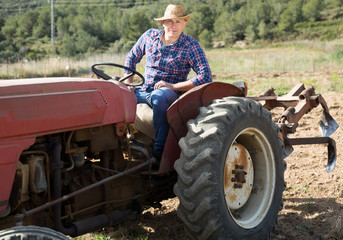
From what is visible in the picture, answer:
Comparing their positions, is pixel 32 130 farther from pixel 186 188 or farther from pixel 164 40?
pixel 164 40

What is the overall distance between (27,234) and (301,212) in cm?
288

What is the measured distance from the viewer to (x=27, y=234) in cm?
229

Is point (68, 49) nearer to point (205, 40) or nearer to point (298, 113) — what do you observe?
point (205, 40)

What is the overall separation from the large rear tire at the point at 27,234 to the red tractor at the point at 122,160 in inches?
1.1

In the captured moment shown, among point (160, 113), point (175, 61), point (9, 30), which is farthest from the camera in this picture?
point (9, 30)

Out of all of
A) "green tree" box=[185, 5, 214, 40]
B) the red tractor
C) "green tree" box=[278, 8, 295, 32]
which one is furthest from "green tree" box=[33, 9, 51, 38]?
the red tractor

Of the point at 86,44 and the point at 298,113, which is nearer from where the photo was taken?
the point at 298,113

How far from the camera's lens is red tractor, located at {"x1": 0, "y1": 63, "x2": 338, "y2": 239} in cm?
262

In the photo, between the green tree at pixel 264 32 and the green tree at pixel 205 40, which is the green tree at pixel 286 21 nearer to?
the green tree at pixel 264 32

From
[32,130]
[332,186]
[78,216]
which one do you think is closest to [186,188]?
[78,216]

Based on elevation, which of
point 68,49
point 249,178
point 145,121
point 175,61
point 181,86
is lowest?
point 68,49

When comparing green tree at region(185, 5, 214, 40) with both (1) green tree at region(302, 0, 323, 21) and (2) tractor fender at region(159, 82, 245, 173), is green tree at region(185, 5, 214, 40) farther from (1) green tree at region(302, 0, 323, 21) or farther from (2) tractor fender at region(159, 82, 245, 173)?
(2) tractor fender at region(159, 82, 245, 173)

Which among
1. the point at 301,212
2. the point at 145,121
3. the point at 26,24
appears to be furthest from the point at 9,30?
the point at 301,212

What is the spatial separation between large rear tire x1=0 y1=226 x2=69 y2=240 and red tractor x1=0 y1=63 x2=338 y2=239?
0.09 feet
